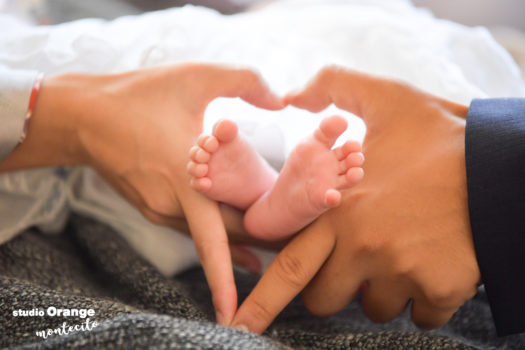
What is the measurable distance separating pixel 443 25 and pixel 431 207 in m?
0.55

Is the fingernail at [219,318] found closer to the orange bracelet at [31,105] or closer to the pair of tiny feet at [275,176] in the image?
the pair of tiny feet at [275,176]

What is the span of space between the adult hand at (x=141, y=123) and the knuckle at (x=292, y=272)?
0.13m

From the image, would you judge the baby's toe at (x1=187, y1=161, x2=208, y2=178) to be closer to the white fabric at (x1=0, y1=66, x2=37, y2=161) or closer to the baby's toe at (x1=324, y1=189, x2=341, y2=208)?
the baby's toe at (x1=324, y1=189, x2=341, y2=208)

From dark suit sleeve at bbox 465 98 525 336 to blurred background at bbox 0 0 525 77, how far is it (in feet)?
2.50

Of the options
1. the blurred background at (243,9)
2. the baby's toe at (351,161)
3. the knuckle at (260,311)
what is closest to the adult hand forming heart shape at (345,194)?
the knuckle at (260,311)

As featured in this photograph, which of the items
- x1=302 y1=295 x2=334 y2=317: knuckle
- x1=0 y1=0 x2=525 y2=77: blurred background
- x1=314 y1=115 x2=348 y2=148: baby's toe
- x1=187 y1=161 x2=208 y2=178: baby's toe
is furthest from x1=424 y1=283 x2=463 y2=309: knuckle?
x1=0 y1=0 x2=525 y2=77: blurred background

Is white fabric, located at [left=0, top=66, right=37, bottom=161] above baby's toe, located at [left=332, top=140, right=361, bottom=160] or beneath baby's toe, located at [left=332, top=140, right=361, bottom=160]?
beneath

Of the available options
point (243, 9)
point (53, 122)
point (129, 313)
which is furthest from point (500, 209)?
point (243, 9)

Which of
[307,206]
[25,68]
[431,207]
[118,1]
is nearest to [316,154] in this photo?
[307,206]

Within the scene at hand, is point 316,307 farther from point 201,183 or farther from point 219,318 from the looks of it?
point 201,183

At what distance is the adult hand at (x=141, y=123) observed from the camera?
2.28ft

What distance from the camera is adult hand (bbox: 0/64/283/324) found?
0.69 metres

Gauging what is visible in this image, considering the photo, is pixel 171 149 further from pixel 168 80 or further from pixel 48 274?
pixel 48 274

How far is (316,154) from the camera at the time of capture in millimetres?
561
